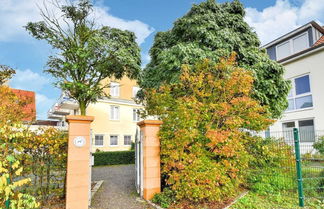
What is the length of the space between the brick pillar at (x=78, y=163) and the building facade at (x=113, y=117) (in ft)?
49.8

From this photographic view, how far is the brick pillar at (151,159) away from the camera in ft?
17.8

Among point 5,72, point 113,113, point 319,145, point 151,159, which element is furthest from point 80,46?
point 113,113

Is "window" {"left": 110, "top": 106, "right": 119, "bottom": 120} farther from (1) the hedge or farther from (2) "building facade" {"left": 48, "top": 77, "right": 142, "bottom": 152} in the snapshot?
(1) the hedge

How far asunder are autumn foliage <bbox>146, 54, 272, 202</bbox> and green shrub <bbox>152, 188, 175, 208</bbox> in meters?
0.19

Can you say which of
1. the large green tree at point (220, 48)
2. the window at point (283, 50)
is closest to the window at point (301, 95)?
the window at point (283, 50)

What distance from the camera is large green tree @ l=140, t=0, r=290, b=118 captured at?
7652 millimetres

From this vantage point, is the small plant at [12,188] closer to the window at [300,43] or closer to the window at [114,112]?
the window at [114,112]

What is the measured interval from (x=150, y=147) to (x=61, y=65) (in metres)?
5.47

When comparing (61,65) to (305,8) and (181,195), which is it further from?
(305,8)

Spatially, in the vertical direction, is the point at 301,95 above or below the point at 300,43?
below

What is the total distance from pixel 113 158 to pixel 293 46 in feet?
53.3

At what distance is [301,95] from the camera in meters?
13.5

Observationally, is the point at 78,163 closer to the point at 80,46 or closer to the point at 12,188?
the point at 12,188

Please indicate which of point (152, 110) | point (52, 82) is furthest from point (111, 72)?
point (152, 110)
